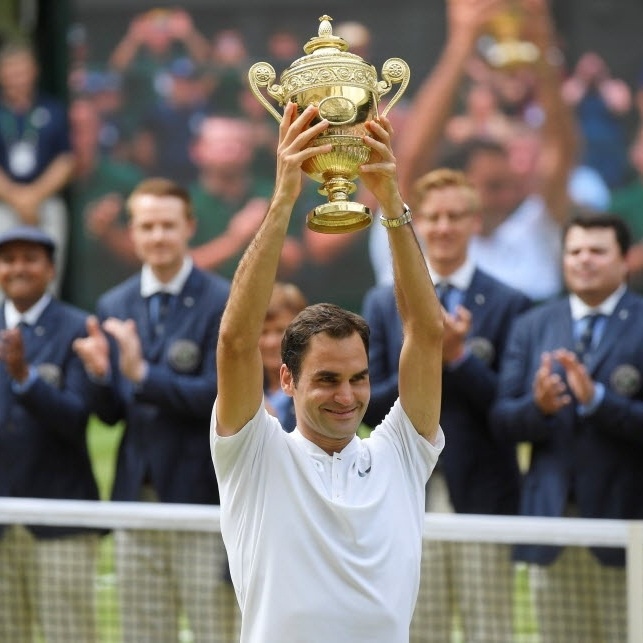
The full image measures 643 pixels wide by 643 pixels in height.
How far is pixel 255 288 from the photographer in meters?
4.15

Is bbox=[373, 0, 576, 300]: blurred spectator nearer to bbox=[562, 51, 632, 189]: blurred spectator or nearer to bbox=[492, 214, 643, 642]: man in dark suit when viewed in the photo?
bbox=[562, 51, 632, 189]: blurred spectator

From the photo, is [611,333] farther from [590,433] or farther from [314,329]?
[314,329]

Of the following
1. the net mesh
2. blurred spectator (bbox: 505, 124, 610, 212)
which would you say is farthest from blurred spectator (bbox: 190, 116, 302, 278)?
the net mesh

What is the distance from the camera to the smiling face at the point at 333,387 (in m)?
4.33

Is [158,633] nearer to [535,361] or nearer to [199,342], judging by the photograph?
[199,342]

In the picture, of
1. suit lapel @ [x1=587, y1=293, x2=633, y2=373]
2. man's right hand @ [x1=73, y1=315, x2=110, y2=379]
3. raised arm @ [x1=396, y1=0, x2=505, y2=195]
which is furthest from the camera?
raised arm @ [x1=396, y1=0, x2=505, y2=195]

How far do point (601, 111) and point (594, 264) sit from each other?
592cm

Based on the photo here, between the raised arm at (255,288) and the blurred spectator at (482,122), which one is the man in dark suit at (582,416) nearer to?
the raised arm at (255,288)

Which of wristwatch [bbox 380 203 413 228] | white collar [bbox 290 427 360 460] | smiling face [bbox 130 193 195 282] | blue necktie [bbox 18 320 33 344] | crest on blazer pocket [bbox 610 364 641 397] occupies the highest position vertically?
smiling face [bbox 130 193 195 282]

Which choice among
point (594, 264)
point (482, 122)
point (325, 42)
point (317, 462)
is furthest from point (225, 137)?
point (317, 462)

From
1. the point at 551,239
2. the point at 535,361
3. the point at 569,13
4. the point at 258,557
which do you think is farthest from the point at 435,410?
the point at 569,13

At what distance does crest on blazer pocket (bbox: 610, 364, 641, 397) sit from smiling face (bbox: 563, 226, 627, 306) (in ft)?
1.37

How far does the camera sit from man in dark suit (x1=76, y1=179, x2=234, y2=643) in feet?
24.4

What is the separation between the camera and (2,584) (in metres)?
7.78
